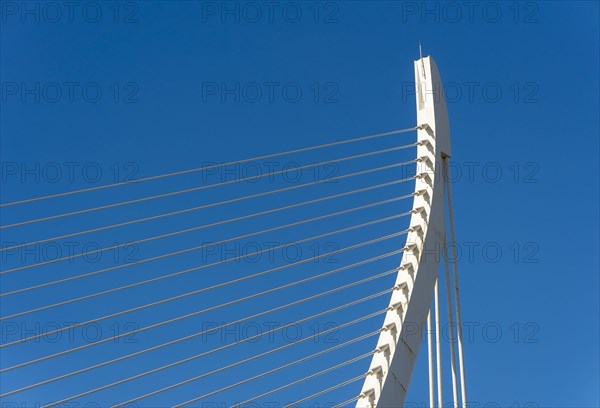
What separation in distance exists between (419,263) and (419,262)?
0.01 metres

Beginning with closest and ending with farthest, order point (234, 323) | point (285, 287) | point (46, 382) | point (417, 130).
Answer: point (46, 382)
point (234, 323)
point (285, 287)
point (417, 130)

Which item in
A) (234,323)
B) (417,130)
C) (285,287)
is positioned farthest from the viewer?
(417,130)

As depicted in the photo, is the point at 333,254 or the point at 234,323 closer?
the point at 234,323

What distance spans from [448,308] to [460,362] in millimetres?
713

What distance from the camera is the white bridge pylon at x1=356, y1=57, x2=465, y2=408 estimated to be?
10.4 m

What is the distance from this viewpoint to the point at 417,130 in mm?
12141

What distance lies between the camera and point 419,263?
1105cm

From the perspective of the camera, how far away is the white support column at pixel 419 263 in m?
10.4

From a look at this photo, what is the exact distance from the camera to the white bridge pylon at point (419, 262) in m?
10.4

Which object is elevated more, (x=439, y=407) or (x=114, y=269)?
(x=114, y=269)

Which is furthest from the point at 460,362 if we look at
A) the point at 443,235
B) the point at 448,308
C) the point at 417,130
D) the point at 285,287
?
the point at 417,130

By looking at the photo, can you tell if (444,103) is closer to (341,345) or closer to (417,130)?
(417,130)

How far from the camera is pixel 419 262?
36.3 feet

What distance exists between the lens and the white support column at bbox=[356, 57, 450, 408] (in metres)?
10.4
